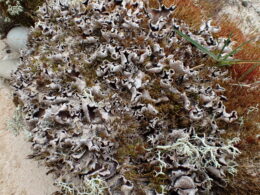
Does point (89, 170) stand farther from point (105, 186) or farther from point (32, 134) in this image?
point (32, 134)

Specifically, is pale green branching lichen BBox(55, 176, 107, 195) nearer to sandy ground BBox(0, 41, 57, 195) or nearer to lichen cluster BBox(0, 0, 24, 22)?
sandy ground BBox(0, 41, 57, 195)

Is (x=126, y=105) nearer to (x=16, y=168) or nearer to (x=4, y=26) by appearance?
(x=16, y=168)

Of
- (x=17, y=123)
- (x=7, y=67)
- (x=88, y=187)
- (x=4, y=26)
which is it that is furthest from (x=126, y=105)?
(x=4, y=26)

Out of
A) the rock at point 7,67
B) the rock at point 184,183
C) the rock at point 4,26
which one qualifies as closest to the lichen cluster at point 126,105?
the rock at point 184,183

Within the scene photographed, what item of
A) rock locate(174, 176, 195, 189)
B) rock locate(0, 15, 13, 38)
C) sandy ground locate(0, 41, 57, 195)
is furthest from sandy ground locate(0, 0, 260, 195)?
rock locate(174, 176, 195, 189)

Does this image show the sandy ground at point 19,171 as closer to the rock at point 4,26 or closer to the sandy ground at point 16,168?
the sandy ground at point 16,168

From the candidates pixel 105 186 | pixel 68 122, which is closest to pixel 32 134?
pixel 68 122
